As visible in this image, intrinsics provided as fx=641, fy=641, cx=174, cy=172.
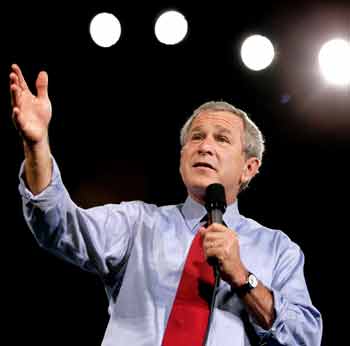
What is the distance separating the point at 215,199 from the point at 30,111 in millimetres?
568

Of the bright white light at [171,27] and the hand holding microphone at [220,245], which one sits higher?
the bright white light at [171,27]

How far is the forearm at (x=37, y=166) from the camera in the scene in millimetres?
1646

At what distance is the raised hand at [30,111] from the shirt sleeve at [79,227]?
11 centimetres

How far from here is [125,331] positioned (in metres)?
1.83

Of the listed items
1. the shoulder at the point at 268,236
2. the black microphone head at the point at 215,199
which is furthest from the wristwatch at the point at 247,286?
the shoulder at the point at 268,236

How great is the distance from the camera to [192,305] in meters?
1.84

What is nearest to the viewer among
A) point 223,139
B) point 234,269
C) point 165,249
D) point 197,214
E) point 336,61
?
point 234,269

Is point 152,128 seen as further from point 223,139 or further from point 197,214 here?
point 197,214

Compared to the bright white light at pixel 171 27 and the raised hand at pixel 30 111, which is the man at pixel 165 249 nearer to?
the raised hand at pixel 30 111

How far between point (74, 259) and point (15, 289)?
204cm

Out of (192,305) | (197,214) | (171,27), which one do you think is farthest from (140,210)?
(171,27)

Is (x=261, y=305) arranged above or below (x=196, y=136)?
below

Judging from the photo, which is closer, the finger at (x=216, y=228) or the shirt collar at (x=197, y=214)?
the finger at (x=216, y=228)

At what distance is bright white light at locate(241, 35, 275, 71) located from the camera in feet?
11.3
